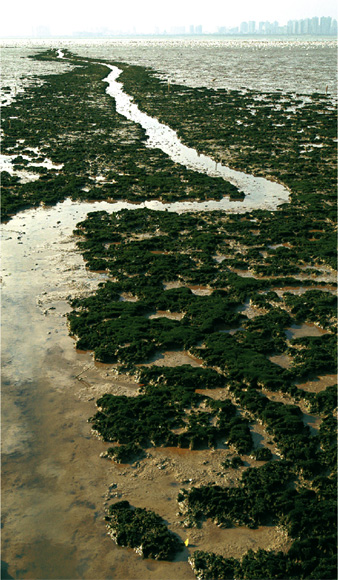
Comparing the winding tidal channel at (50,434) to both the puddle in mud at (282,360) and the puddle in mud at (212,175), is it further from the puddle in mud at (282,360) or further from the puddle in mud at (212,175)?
the puddle in mud at (212,175)

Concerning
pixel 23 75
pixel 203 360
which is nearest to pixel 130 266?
pixel 203 360

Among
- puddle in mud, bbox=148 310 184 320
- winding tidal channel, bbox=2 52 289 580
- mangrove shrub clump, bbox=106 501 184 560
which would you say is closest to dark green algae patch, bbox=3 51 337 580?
mangrove shrub clump, bbox=106 501 184 560

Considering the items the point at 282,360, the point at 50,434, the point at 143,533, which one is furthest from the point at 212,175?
the point at 143,533

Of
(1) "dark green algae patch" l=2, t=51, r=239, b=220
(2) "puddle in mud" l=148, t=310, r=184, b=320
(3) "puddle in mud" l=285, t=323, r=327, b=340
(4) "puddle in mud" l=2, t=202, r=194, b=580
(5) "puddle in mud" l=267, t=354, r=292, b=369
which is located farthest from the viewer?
(1) "dark green algae patch" l=2, t=51, r=239, b=220

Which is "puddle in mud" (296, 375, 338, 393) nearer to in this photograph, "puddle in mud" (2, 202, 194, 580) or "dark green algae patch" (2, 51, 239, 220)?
"puddle in mud" (2, 202, 194, 580)

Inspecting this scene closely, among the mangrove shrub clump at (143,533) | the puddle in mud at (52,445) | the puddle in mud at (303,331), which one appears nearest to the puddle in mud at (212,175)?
the puddle in mud at (52,445)

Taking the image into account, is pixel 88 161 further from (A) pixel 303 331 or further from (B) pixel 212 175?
(A) pixel 303 331

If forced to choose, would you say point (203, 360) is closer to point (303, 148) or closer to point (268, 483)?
point (268, 483)
